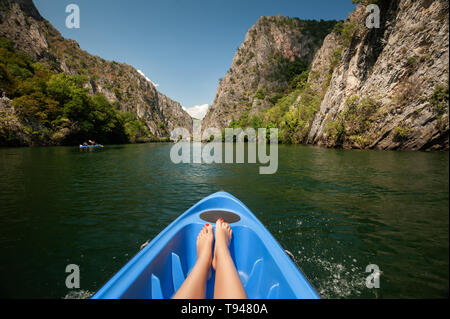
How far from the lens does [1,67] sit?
28.6 metres

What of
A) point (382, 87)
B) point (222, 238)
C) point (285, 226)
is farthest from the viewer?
point (382, 87)

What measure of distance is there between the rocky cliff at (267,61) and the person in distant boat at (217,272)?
212 feet

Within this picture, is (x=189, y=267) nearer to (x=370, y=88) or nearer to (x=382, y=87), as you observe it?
(x=382, y=87)

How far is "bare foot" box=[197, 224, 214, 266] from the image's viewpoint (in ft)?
7.73

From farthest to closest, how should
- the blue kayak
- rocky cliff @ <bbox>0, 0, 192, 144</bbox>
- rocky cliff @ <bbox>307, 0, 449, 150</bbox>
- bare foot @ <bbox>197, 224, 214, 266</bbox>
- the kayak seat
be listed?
rocky cliff @ <bbox>0, 0, 192, 144</bbox>
rocky cliff @ <bbox>307, 0, 449, 150</bbox>
bare foot @ <bbox>197, 224, 214, 266</bbox>
the kayak seat
the blue kayak

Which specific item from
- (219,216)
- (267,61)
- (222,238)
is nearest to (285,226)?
(219,216)

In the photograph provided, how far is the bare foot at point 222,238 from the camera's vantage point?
8.14 ft

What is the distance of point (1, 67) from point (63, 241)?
144 feet

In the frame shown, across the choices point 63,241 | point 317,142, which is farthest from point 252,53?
point 63,241

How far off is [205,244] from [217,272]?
0.56m

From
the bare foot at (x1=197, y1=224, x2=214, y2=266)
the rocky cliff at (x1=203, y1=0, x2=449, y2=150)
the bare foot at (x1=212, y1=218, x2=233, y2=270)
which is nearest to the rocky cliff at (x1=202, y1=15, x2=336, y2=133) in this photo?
the rocky cliff at (x1=203, y1=0, x2=449, y2=150)

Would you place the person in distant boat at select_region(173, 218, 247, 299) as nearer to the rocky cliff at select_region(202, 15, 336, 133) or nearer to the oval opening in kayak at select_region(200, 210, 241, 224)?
the oval opening in kayak at select_region(200, 210, 241, 224)

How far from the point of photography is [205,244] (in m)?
2.64
